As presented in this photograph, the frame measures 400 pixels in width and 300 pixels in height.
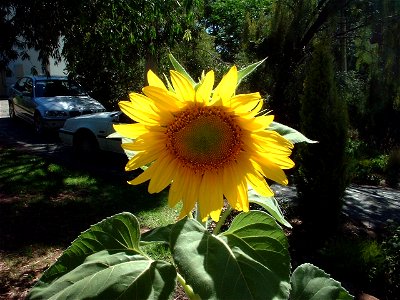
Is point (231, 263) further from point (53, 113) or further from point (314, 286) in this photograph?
point (53, 113)

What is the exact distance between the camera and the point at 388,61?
847 centimetres

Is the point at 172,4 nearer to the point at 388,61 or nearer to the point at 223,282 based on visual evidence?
the point at 388,61

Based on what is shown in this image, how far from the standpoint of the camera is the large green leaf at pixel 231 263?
985 millimetres

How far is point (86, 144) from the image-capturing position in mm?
9836

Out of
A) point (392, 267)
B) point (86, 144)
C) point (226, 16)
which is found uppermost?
point (226, 16)

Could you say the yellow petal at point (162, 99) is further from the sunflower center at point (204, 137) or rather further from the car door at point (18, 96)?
the car door at point (18, 96)

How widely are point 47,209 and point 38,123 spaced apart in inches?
237

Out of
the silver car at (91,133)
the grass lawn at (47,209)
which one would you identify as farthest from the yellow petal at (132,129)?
the silver car at (91,133)

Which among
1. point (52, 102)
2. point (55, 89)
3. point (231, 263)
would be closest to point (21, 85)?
point (55, 89)

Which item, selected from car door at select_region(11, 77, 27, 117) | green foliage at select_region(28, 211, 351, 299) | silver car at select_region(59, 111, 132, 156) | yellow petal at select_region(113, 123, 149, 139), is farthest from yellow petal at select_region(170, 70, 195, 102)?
car door at select_region(11, 77, 27, 117)

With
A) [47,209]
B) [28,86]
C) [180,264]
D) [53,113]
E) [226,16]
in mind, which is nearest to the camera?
[180,264]

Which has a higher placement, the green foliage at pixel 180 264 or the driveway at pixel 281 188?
the green foliage at pixel 180 264

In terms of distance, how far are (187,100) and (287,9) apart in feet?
26.5

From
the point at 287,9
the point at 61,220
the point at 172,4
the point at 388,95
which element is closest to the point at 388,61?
the point at 388,95
